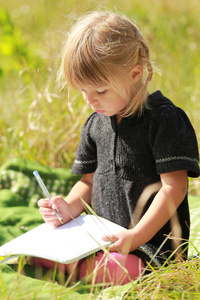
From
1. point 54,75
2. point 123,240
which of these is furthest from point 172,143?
point 54,75

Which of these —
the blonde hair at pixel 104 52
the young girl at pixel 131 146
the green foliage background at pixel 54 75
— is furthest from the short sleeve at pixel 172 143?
the green foliage background at pixel 54 75

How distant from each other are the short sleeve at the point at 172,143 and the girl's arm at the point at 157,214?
4 cm

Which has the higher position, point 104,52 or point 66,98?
point 104,52

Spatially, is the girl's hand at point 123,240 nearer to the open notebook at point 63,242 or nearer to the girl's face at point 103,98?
the open notebook at point 63,242

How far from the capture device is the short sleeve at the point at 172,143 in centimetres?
141

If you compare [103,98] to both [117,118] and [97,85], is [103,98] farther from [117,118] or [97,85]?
[117,118]

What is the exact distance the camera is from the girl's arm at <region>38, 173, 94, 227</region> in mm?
1592

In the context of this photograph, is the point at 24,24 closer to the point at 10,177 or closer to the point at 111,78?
the point at 10,177

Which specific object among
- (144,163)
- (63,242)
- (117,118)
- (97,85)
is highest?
(97,85)

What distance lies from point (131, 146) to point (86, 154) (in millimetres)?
276

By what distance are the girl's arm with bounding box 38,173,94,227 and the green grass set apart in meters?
0.23

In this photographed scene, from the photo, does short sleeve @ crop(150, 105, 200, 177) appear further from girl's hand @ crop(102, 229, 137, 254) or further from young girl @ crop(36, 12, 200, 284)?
girl's hand @ crop(102, 229, 137, 254)

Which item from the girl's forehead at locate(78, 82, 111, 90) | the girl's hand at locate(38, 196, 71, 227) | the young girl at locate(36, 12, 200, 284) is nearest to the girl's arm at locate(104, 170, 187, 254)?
the young girl at locate(36, 12, 200, 284)

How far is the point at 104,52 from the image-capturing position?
1370 millimetres
